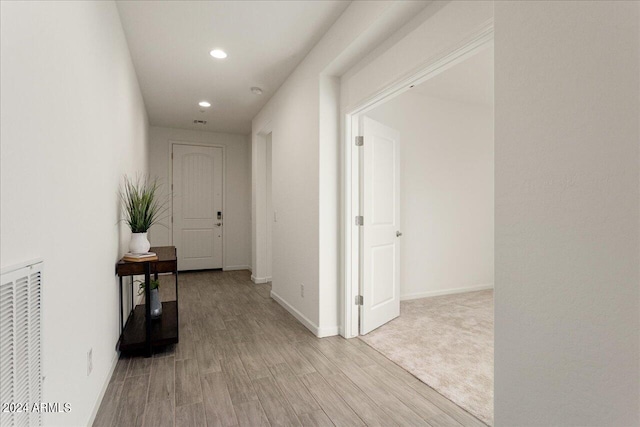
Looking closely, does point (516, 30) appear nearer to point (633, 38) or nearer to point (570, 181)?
point (633, 38)

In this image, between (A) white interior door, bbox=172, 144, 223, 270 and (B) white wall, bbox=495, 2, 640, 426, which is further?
(A) white interior door, bbox=172, 144, 223, 270

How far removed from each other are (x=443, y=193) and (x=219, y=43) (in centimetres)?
327

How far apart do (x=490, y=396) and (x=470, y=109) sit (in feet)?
12.8

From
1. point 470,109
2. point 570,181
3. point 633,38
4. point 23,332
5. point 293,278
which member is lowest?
point 293,278

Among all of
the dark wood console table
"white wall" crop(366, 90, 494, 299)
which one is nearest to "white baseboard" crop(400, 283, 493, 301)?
"white wall" crop(366, 90, 494, 299)

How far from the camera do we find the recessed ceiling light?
3.03 metres

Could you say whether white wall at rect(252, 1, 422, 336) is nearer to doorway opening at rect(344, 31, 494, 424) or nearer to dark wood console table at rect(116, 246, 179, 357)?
doorway opening at rect(344, 31, 494, 424)

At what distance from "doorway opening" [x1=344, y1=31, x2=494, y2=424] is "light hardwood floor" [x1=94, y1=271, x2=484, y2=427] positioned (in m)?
0.21

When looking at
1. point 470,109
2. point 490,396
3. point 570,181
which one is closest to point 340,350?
point 490,396

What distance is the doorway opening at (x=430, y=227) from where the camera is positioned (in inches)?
97.4

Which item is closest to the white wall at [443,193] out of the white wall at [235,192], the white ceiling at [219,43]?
the white ceiling at [219,43]

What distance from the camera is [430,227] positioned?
4.35m

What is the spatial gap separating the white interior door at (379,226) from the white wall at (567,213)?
1.65m

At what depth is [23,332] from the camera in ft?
2.97
